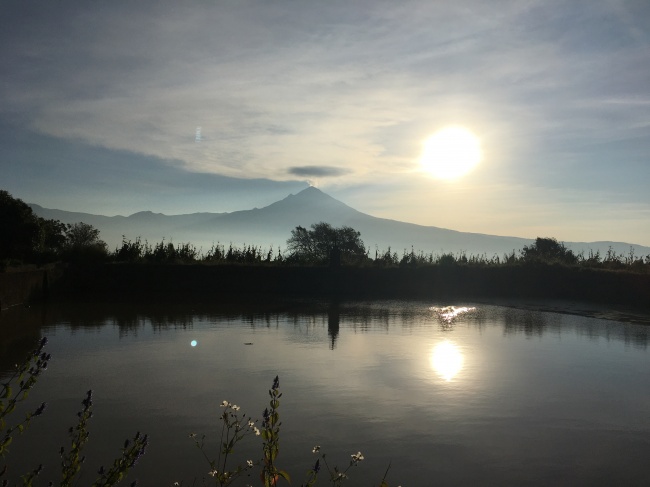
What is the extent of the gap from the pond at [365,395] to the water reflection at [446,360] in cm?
5

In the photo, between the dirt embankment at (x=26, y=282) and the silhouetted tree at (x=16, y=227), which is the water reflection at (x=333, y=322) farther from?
the silhouetted tree at (x=16, y=227)

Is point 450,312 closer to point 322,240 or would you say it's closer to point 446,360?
point 446,360

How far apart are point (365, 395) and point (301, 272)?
605 inches

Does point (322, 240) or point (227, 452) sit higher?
point (322, 240)

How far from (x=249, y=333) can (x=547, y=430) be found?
6677 mm

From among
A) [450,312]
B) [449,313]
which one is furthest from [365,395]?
[450,312]

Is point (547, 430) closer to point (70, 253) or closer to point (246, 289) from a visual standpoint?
point (246, 289)

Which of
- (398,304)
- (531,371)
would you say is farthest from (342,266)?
(531,371)

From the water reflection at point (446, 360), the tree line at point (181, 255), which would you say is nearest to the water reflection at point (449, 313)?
the water reflection at point (446, 360)

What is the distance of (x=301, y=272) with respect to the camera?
22.0 m

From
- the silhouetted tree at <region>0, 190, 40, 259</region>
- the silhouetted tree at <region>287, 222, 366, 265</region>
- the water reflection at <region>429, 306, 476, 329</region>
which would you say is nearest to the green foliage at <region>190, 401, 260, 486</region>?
the water reflection at <region>429, 306, 476, 329</region>

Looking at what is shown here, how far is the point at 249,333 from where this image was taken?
11211 mm

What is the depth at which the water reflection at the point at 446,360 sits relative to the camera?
25.9 ft

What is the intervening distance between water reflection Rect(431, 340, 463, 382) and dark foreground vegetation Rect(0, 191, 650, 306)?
34.9 feet
